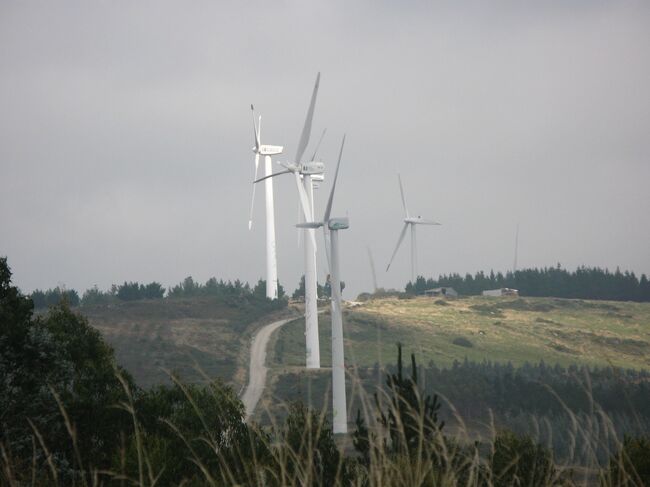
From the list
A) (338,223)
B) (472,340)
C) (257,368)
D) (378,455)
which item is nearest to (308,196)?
(338,223)

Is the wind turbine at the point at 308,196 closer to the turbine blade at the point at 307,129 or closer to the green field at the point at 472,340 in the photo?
the turbine blade at the point at 307,129

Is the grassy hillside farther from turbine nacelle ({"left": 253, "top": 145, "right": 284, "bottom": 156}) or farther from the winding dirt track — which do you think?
turbine nacelle ({"left": 253, "top": 145, "right": 284, "bottom": 156})

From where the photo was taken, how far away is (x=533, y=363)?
164 meters

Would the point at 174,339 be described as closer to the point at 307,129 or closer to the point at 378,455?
the point at 307,129

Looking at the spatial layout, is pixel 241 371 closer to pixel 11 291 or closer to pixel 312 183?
pixel 312 183

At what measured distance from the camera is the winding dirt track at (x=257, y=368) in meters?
129

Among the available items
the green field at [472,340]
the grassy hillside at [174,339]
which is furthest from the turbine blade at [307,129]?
the green field at [472,340]

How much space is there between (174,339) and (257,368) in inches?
1009

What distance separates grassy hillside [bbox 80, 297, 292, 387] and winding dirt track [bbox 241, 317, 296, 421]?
1.61 meters

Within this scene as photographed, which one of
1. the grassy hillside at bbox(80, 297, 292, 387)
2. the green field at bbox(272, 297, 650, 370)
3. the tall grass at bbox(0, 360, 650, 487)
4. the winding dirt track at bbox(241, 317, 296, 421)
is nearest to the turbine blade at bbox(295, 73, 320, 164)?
the winding dirt track at bbox(241, 317, 296, 421)

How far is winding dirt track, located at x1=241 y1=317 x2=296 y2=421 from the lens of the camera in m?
129

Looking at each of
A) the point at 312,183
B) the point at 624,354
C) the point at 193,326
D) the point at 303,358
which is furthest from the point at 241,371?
the point at 624,354

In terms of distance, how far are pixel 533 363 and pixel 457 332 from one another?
23.2 m

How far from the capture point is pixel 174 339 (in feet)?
565
